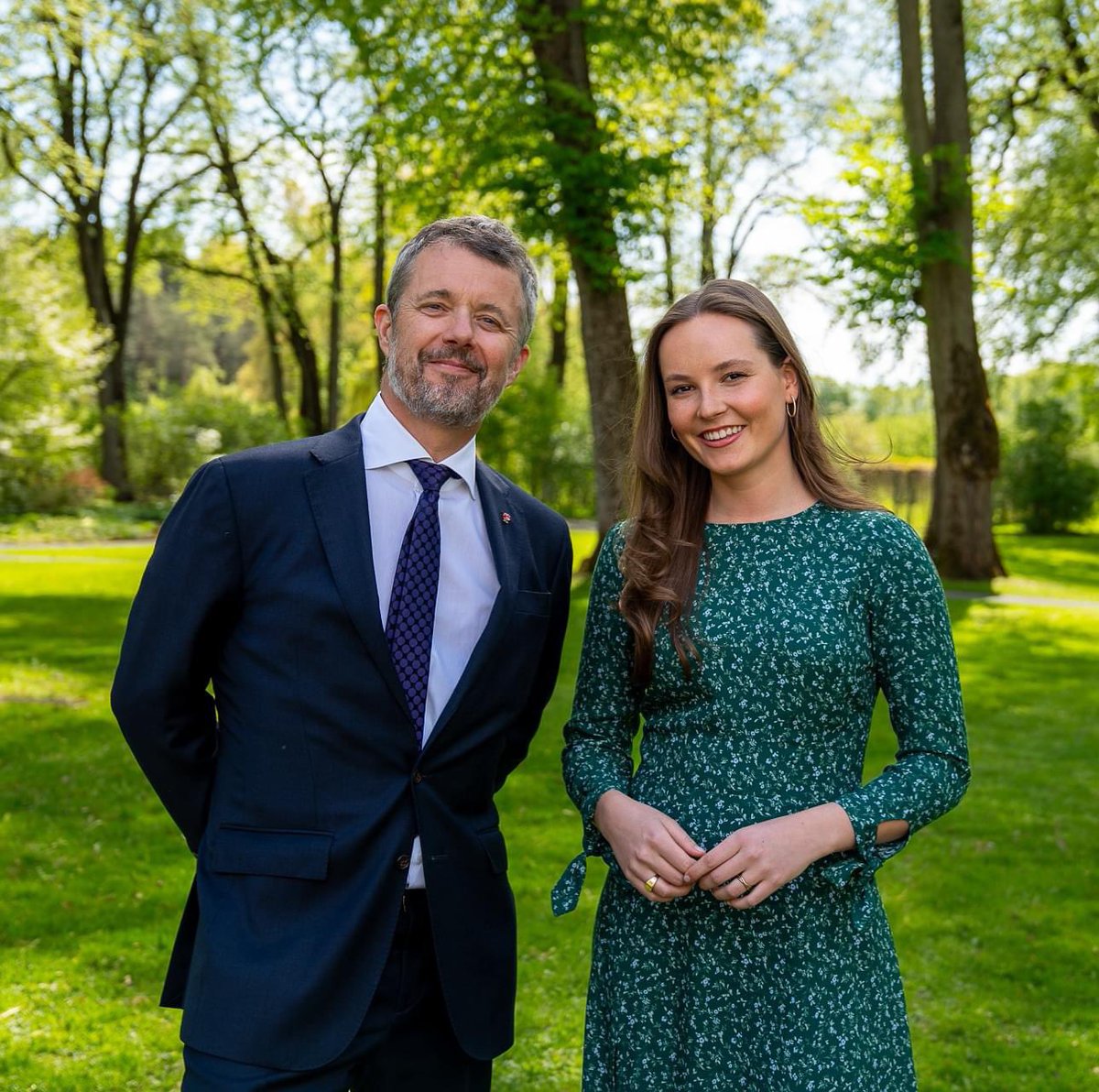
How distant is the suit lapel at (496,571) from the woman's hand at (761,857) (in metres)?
0.59

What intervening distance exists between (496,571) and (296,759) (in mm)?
600

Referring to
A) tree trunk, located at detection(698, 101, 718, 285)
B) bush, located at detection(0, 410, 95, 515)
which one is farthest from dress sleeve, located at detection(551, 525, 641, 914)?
bush, located at detection(0, 410, 95, 515)

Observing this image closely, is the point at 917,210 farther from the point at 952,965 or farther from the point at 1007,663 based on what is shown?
the point at 952,965

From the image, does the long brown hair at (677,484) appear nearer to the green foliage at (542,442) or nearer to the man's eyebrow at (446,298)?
the man's eyebrow at (446,298)

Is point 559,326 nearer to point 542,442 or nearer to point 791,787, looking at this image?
point 542,442

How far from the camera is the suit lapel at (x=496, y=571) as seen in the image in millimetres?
2459

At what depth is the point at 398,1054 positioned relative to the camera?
8.47 ft

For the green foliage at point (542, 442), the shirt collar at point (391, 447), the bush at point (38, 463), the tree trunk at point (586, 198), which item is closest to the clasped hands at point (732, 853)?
the shirt collar at point (391, 447)

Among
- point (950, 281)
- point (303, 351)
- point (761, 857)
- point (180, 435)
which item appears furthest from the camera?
point (180, 435)

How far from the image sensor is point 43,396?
2789 cm

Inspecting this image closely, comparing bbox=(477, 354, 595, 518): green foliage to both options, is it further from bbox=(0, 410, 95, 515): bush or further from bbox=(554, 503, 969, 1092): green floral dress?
bbox=(554, 503, 969, 1092): green floral dress

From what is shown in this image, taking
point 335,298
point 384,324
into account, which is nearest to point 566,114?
point 384,324

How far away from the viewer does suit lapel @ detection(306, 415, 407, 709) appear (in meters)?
2.38

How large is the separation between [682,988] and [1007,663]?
11.0 metres
